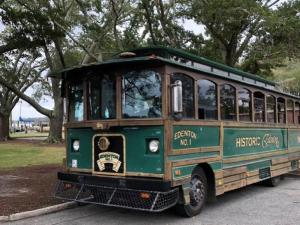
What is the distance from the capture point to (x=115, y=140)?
321 inches

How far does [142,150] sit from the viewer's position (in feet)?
25.6

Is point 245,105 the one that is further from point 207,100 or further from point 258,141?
point 207,100

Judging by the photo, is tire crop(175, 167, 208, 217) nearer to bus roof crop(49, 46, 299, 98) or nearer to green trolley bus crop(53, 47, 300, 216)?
green trolley bus crop(53, 47, 300, 216)

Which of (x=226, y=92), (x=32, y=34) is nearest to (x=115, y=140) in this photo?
(x=226, y=92)

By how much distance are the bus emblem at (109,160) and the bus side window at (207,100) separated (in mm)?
1848

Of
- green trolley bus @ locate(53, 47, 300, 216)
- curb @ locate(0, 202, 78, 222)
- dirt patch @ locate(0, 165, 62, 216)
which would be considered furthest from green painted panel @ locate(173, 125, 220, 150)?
dirt patch @ locate(0, 165, 62, 216)

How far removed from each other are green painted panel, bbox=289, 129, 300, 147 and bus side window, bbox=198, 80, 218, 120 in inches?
218

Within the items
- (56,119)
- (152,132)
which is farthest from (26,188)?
(56,119)

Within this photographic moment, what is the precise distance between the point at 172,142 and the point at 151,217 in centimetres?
160

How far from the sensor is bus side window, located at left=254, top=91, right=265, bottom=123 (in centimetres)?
1130

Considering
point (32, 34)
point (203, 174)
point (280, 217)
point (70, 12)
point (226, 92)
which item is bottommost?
point (280, 217)

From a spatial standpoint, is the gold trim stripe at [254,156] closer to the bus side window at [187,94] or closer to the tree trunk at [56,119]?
the bus side window at [187,94]

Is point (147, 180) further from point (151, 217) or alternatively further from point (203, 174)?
point (203, 174)

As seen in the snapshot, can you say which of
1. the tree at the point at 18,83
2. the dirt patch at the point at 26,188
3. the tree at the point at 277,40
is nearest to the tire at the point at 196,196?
A: the dirt patch at the point at 26,188
